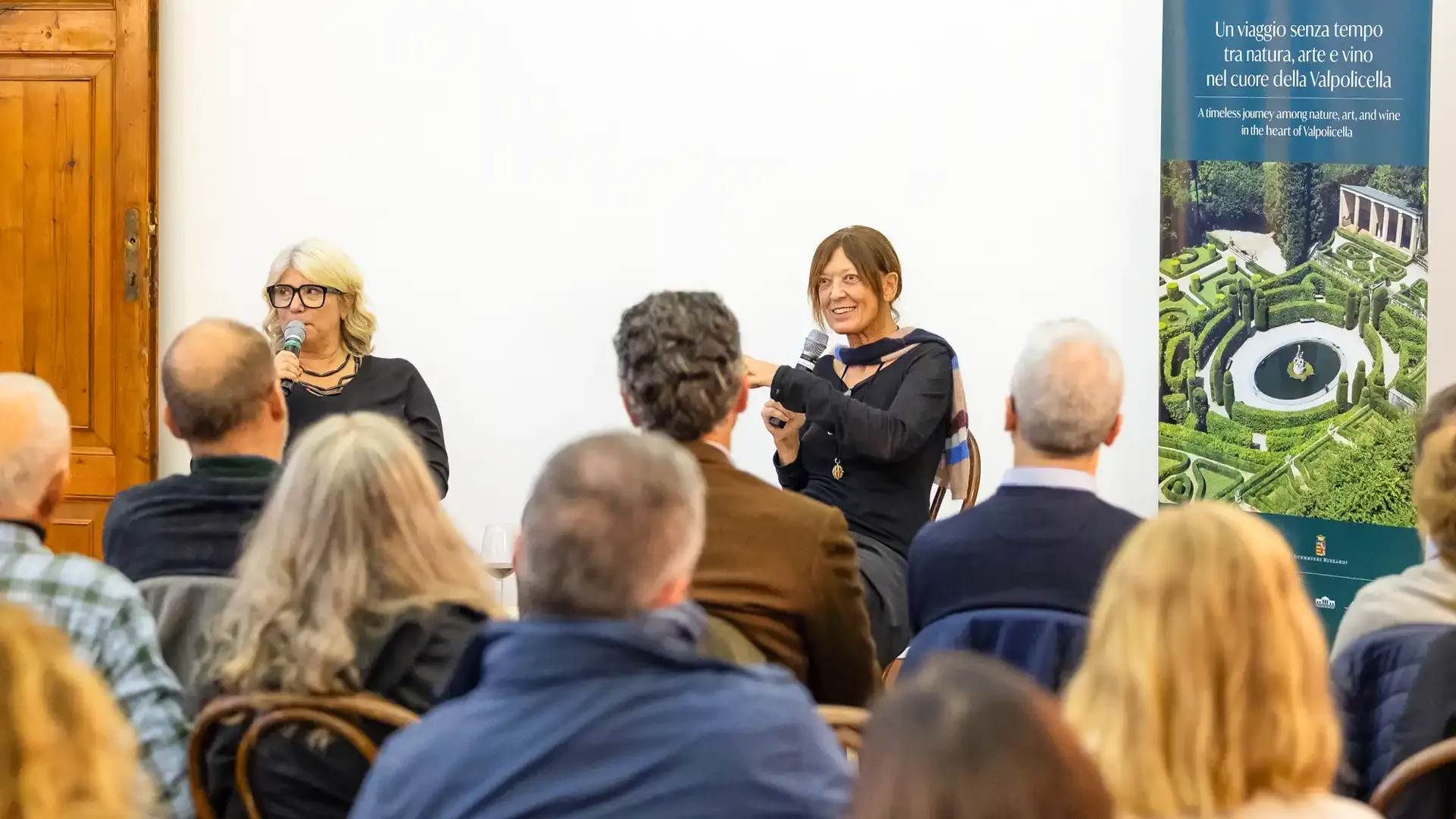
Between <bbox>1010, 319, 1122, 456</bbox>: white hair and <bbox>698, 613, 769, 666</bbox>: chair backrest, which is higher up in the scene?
<bbox>1010, 319, 1122, 456</bbox>: white hair

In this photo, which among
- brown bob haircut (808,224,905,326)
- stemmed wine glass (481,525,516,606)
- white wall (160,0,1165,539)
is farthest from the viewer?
white wall (160,0,1165,539)

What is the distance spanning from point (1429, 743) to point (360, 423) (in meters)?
1.38

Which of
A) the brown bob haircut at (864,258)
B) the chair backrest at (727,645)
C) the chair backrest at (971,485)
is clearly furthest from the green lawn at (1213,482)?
the chair backrest at (727,645)

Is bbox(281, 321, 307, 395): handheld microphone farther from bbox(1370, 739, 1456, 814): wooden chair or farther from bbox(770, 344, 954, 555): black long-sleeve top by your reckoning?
bbox(1370, 739, 1456, 814): wooden chair

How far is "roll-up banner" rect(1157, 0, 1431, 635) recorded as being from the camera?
4238mm

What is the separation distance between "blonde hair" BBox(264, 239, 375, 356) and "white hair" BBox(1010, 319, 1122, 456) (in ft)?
6.77

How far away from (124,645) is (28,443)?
0.34 meters

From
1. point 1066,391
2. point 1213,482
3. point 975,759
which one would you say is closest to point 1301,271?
point 1213,482

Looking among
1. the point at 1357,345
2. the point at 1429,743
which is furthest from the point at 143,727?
the point at 1357,345

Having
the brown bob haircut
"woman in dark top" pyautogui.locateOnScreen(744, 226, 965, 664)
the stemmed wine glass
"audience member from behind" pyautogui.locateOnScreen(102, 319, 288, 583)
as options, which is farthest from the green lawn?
"audience member from behind" pyautogui.locateOnScreen(102, 319, 288, 583)

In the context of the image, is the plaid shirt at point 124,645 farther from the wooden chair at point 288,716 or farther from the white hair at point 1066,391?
the white hair at point 1066,391

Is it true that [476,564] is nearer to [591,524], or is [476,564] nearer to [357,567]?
[357,567]

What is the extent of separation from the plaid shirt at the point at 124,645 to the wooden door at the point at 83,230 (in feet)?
11.4

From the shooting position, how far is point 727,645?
6.70 ft
